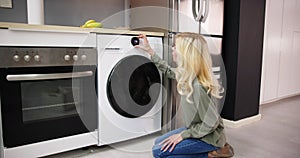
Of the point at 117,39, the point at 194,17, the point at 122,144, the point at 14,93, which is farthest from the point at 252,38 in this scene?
the point at 14,93

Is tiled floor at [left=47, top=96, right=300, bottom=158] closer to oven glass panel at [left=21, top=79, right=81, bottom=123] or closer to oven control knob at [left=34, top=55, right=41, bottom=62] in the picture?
oven glass panel at [left=21, top=79, right=81, bottom=123]

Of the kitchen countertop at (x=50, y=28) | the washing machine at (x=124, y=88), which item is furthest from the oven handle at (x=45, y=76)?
the kitchen countertop at (x=50, y=28)

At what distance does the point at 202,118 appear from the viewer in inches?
43.6

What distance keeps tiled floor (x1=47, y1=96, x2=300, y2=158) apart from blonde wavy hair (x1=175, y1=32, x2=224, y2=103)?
654 mm

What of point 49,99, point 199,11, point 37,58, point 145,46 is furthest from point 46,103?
point 199,11

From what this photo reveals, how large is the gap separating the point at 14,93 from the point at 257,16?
2106 millimetres

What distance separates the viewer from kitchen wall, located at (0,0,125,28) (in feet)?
5.89

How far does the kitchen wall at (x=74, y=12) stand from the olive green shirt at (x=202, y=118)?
133 centimetres

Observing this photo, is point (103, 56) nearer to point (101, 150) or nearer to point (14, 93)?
point (14, 93)

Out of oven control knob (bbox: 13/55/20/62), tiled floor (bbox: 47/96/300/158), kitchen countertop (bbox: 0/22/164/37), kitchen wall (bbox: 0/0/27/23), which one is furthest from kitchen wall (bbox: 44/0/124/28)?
tiled floor (bbox: 47/96/300/158)

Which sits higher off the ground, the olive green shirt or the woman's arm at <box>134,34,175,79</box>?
the woman's arm at <box>134,34,175,79</box>

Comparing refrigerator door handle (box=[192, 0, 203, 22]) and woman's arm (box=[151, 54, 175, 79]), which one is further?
refrigerator door handle (box=[192, 0, 203, 22])

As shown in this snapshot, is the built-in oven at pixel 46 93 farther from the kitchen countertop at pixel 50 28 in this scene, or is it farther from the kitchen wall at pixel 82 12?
the kitchen wall at pixel 82 12

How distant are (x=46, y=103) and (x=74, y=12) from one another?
3.20 ft
